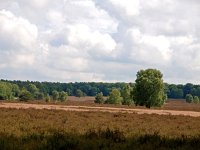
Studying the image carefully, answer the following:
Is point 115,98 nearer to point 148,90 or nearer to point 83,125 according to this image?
point 148,90

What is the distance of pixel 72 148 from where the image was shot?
11.6m

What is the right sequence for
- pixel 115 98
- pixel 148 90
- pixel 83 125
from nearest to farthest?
pixel 83 125 < pixel 148 90 < pixel 115 98

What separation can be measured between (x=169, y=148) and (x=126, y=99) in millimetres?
108417

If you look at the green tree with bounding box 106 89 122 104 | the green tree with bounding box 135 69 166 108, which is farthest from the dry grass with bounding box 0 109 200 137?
the green tree with bounding box 106 89 122 104

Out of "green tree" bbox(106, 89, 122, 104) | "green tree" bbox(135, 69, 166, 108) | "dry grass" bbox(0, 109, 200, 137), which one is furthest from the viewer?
"green tree" bbox(106, 89, 122, 104)

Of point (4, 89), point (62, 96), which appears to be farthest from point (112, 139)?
point (62, 96)

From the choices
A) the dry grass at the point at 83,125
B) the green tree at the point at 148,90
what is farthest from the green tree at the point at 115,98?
the dry grass at the point at 83,125

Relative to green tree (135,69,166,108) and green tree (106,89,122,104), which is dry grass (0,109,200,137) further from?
green tree (106,89,122,104)

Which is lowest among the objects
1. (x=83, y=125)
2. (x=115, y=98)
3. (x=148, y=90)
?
(x=83, y=125)

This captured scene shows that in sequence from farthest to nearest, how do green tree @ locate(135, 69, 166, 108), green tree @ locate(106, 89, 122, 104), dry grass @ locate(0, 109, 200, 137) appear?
green tree @ locate(106, 89, 122, 104), green tree @ locate(135, 69, 166, 108), dry grass @ locate(0, 109, 200, 137)

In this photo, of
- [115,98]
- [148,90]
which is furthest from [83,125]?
[115,98]

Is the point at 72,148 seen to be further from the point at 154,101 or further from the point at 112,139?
the point at 154,101

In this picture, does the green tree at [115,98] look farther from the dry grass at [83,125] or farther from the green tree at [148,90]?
the dry grass at [83,125]

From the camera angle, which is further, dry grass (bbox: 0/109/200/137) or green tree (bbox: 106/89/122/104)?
green tree (bbox: 106/89/122/104)
